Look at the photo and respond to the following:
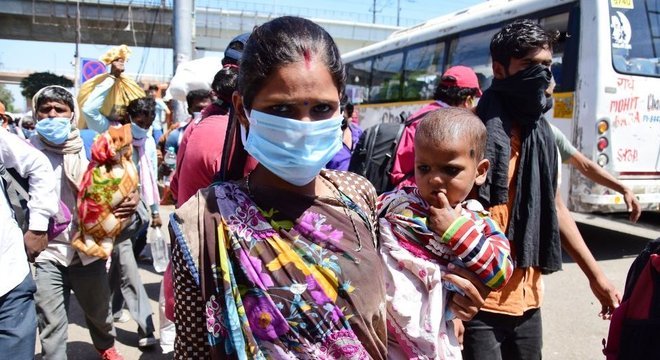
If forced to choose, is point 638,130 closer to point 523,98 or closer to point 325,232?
point 523,98

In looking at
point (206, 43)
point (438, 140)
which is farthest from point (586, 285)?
point (206, 43)

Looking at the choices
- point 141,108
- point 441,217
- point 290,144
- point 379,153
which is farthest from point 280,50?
point 141,108

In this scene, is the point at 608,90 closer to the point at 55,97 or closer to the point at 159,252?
the point at 159,252

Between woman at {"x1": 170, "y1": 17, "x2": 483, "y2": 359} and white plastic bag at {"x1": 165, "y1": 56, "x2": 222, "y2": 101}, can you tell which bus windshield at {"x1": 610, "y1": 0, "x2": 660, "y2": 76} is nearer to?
white plastic bag at {"x1": 165, "y1": 56, "x2": 222, "y2": 101}

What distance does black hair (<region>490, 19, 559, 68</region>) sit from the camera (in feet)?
7.19

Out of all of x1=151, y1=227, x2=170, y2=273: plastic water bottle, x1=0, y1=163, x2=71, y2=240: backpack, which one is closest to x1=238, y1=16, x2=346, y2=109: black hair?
x1=0, y1=163, x2=71, y2=240: backpack

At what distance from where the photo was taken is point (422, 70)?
10.1 m

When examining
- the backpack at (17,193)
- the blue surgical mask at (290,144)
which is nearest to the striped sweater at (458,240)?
the blue surgical mask at (290,144)

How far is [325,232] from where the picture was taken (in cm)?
136

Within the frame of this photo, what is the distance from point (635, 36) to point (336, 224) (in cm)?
689

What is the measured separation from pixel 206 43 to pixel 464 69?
2842cm

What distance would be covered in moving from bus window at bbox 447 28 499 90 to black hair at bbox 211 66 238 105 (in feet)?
19.5

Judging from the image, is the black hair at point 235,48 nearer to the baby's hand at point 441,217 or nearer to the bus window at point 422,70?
the baby's hand at point 441,217

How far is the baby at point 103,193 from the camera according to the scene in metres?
3.33
